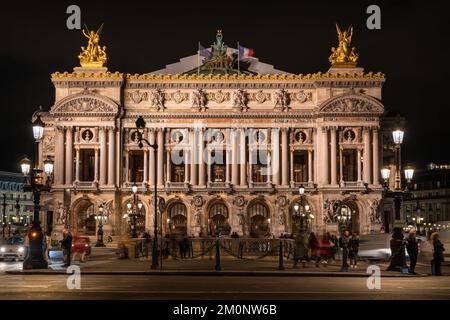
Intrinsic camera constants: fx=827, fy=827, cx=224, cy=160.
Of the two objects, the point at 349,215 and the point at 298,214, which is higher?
the point at 298,214

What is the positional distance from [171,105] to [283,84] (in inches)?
530

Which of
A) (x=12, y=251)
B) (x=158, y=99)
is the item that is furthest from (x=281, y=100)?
(x=12, y=251)

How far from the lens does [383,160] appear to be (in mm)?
102312

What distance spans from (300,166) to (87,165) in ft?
85.2

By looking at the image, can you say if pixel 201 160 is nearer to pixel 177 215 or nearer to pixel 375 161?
pixel 177 215

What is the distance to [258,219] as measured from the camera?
9806cm

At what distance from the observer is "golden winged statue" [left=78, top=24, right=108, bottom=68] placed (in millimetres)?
97938

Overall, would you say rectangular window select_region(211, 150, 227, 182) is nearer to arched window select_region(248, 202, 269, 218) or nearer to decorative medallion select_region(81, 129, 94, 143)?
arched window select_region(248, 202, 269, 218)

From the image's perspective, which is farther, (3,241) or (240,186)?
(240,186)

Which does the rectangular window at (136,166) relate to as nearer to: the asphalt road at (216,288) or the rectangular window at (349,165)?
the rectangular window at (349,165)

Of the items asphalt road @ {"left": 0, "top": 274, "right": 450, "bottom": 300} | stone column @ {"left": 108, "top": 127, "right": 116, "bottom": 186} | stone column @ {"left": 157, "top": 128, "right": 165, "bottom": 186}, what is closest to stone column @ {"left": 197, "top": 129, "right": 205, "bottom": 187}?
stone column @ {"left": 157, "top": 128, "right": 165, "bottom": 186}

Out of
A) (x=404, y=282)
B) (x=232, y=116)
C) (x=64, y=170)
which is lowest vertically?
(x=404, y=282)

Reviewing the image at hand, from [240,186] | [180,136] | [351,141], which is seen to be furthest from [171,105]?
[351,141]
